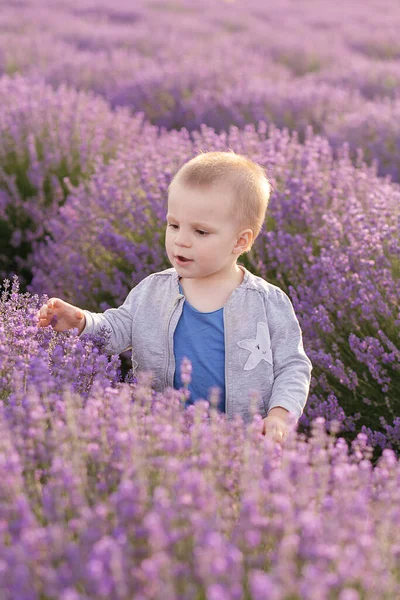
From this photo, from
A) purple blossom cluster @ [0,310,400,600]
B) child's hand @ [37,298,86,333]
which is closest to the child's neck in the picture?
child's hand @ [37,298,86,333]

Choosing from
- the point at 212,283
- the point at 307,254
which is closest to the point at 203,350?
the point at 212,283

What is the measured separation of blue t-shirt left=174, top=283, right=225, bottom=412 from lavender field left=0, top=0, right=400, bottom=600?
8 centimetres

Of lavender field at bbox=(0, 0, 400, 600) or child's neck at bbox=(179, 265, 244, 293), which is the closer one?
lavender field at bbox=(0, 0, 400, 600)

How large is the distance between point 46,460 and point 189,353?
3.27 feet

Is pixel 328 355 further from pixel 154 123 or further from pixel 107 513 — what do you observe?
pixel 154 123

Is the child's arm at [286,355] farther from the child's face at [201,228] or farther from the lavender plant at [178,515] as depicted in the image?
the lavender plant at [178,515]

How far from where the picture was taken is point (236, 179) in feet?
7.97

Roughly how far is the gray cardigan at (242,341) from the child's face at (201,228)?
172 mm

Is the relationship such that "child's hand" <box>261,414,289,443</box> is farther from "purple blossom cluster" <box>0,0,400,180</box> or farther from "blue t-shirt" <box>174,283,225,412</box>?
"purple blossom cluster" <box>0,0,400,180</box>

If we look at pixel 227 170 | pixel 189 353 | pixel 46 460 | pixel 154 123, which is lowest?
pixel 154 123

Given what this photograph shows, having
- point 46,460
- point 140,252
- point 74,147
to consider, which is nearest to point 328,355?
point 140,252

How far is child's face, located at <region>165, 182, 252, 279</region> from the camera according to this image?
2.40 m

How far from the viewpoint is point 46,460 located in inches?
65.8

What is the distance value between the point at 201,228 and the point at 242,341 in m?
0.40
